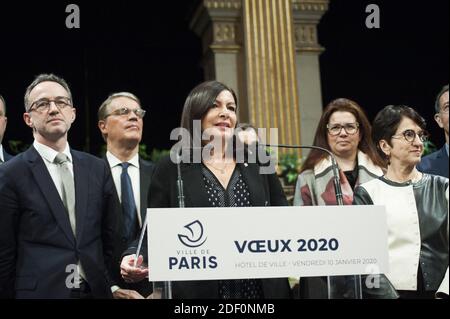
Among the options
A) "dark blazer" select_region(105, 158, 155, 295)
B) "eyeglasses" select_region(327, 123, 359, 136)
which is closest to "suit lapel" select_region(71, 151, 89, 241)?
"dark blazer" select_region(105, 158, 155, 295)

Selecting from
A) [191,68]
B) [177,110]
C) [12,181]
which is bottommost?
[12,181]

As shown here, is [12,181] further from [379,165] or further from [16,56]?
[16,56]

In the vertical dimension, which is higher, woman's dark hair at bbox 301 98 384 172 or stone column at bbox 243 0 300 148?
stone column at bbox 243 0 300 148

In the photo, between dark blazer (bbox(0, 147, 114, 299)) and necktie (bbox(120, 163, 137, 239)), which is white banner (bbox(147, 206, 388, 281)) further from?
necktie (bbox(120, 163, 137, 239))

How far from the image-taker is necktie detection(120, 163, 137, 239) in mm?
3367

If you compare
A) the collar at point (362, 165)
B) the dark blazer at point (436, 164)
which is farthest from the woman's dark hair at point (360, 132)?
the dark blazer at point (436, 164)

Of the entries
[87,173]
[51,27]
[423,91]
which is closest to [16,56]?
[51,27]

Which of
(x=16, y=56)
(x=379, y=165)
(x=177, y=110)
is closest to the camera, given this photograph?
(x=379, y=165)

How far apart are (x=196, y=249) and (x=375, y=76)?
4.94 meters

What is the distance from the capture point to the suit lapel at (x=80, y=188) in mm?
3018

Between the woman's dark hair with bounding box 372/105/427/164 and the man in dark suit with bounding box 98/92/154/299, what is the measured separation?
46.9 inches

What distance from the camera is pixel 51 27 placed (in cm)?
629

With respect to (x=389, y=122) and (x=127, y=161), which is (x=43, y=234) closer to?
(x=127, y=161)
